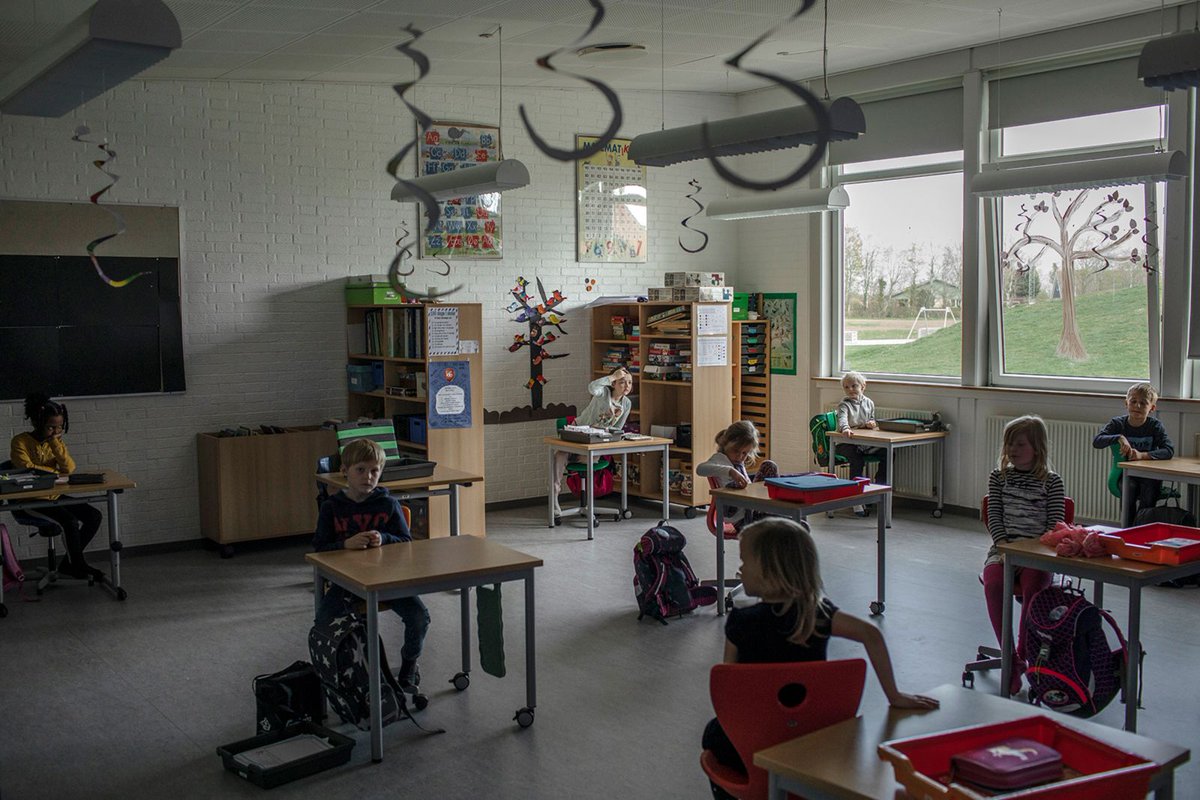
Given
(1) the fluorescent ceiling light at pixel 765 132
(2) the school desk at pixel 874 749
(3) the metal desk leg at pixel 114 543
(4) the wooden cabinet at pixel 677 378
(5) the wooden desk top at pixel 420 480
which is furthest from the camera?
(4) the wooden cabinet at pixel 677 378

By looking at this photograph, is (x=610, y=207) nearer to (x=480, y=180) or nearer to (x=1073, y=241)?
(x=480, y=180)

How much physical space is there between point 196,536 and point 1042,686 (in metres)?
6.03

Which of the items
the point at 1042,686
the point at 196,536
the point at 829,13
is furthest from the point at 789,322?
the point at 1042,686

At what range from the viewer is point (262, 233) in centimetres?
831

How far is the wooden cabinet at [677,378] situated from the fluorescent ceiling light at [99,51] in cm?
525

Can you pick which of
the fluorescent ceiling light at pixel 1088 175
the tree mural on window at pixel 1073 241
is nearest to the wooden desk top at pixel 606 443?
the fluorescent ceiling light at pixel 1088 175

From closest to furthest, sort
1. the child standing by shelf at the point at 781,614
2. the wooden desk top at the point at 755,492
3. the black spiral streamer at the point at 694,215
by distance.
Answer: the child standing by shelf at the point at 781,614 → the wooden desk top at the point at 755,492 → the black spiral streamer at the point at 694,215

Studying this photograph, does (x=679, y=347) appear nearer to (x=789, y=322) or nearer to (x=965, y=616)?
(x=789, y=322)

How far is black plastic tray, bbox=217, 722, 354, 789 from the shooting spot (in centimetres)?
400

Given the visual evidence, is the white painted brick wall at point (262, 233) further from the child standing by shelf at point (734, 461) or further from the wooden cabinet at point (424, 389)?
the child standing by shelf at point (734, 461)

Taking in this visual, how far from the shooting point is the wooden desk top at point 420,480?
6.55 meters

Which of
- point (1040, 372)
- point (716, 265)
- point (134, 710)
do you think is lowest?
point (134, 710)

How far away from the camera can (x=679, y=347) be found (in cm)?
934

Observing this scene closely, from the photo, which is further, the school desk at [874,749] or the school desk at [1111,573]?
the school desk at [1111,573]
